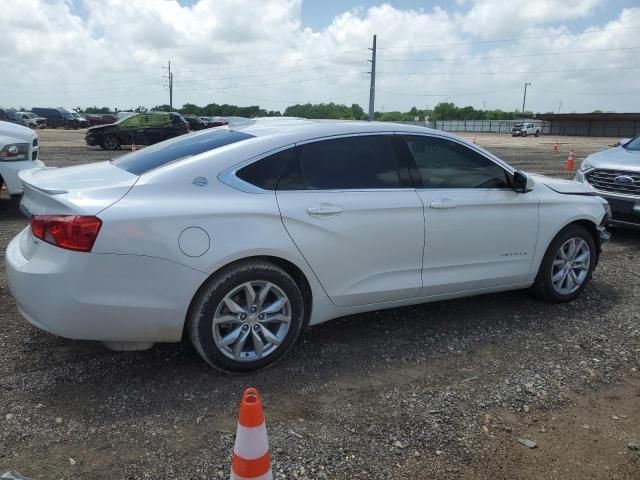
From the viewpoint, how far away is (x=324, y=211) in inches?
143

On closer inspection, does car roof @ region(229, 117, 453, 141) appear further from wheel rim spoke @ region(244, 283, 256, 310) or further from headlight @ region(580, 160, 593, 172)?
headlight @ region(580, 160, 593, 172)

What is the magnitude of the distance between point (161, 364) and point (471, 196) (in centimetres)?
258

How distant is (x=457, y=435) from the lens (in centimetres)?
301

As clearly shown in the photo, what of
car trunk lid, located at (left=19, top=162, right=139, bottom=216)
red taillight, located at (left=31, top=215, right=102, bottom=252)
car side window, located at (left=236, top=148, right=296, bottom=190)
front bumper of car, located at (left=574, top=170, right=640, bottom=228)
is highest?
car side window, located at (left=236, top=148, right=296, bottom=190)

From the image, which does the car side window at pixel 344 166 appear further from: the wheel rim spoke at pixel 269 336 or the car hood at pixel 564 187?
the car hood at pixel 564 187

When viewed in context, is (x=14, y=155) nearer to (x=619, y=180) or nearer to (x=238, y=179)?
(x=238, y=179)

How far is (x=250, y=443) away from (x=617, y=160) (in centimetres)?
729

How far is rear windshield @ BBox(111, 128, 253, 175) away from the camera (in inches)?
145

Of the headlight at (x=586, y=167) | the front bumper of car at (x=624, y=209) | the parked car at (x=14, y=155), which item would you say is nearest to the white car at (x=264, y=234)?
the front bumper of car at (x=624, y=209)

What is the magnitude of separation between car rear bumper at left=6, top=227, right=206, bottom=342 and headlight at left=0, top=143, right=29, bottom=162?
203 inches

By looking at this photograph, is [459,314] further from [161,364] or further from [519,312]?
[161,364]

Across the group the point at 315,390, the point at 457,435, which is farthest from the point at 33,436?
the point at 457,435

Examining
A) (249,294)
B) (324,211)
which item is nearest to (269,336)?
(249,294)

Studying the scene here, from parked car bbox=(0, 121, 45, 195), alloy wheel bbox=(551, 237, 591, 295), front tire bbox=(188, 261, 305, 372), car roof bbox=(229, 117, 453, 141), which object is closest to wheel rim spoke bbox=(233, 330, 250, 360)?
front tire bbox=(188, 261, 305, 372)
